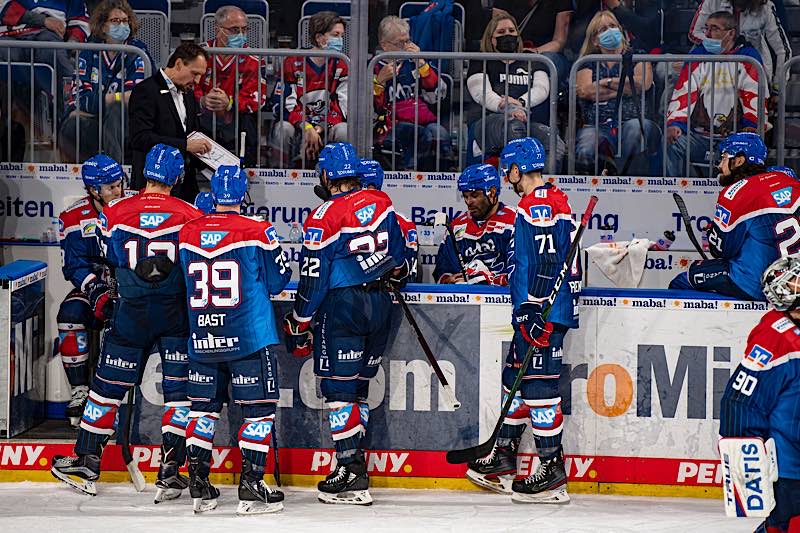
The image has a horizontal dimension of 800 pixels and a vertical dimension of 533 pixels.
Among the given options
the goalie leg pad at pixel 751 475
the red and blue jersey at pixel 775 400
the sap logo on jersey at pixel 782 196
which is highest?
the sap logo on jersey at pixel 782 196

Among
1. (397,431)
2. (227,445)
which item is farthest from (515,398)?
(227,445)

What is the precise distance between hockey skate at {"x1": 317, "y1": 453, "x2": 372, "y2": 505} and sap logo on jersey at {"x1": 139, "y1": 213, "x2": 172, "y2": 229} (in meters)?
1.64

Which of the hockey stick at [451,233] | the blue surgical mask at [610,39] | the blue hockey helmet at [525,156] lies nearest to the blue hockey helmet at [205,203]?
the hockey stick at [451,233]

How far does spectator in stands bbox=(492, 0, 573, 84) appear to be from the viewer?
31.2 feet

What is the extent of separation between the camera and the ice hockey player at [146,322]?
720 centimetres

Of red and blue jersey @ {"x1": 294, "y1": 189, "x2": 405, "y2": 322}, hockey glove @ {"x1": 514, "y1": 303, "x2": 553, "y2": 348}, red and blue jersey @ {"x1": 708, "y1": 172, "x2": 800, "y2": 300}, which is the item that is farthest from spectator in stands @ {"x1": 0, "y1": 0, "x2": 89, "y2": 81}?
red and blue jersey @ {"x1": 708, "y1": 172, "x2": 800, "y2": 300}

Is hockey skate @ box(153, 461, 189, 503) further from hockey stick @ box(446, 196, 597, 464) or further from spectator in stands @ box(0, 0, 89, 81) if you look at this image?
spectator in stands @ box(0, 0, 89, 81)

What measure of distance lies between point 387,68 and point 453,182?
870 millimetres

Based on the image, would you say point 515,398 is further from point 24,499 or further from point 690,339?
point 24,499

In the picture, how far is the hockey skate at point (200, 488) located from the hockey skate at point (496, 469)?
57.5 inches

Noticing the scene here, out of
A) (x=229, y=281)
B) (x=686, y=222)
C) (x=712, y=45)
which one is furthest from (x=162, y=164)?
(x=712, y=45)

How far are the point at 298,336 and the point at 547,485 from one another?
1560mm

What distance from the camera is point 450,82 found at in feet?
30.1

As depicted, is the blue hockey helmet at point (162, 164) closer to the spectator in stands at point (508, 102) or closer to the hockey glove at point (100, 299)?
the hockey glove at point (100, 299)
